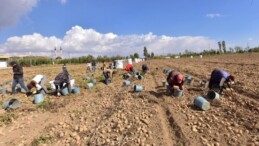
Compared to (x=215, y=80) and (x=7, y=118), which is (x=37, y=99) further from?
(x=215, y=80)

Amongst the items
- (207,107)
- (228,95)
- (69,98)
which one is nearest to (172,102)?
(207,107)

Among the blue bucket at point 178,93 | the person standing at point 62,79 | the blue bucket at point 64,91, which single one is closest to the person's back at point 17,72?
the person standing at point 62,79

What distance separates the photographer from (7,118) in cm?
802

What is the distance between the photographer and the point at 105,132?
260 inches

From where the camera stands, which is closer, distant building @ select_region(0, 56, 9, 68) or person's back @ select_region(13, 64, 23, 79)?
person's back @ select_region(13, 64, 23, 79)

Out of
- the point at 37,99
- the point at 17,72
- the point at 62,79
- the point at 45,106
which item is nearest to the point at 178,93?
the point at 45,106

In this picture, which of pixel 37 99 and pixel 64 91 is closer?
pixel 37 99

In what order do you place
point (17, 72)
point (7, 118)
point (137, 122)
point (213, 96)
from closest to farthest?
1. point (137, 122)
2. point (7, 118)
3. point (213, 96)
4. point (17, 72)

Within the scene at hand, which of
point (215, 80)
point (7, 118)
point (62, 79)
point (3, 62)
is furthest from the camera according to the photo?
point (3, 62)

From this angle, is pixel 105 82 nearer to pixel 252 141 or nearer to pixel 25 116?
pixel 25 116

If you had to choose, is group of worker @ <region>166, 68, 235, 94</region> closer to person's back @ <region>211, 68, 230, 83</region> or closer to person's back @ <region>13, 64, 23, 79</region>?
person's back @ <region>211, 68, 230, 83</region>

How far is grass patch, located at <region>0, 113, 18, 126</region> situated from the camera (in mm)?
7770

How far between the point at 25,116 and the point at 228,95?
21.8 feet

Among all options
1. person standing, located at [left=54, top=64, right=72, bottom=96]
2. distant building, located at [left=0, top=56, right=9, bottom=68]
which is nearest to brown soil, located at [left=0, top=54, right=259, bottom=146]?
person standing, located at [left=54, top=64, right=72, bottom=96]
